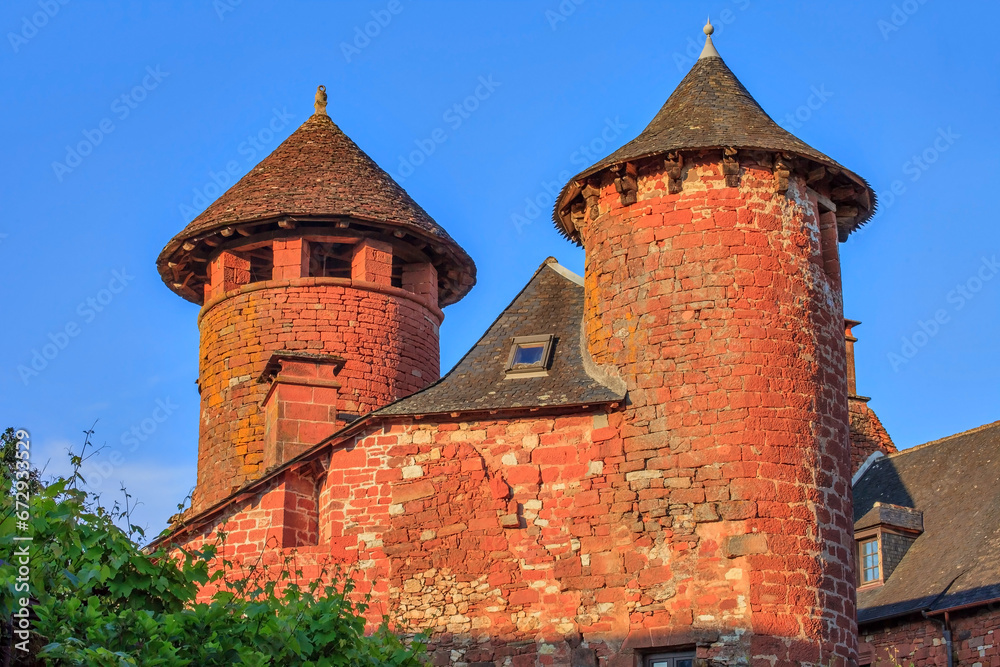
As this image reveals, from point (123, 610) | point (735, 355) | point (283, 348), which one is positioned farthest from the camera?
point (283, 348)

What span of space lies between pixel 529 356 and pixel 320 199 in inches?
230

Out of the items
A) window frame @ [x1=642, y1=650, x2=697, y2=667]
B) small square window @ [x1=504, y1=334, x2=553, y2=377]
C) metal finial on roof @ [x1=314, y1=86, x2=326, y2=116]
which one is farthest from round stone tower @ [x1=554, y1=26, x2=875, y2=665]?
metal finial on roof @ [x1=314, y1=86, x2=326, y2=116]

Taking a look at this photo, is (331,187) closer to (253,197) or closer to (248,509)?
(253,197)

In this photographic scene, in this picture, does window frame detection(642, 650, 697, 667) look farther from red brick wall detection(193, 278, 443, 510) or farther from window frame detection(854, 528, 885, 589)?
window frame detection(854, 528, 885, 589)

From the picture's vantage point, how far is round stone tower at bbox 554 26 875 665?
15.0 metres

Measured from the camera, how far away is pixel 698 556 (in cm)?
1514

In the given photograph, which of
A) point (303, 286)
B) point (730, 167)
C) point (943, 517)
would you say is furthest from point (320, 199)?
point (943, 517)

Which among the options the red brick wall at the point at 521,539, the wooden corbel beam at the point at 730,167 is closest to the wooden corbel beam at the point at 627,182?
the wooden corbel beam at the point at 730,167

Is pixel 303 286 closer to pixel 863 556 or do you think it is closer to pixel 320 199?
pixel 320 199

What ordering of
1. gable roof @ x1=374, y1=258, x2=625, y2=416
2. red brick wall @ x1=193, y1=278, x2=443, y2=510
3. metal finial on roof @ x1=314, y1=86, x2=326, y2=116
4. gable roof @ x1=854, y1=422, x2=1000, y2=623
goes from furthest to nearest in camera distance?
1. metal finial on roof @ x1=314, y1=86, x2=326, y2=116
2. red brick wall @ x1=193, y1=278, x2=443, y2=510
3. gable roof @ x1=854, y1=422, x2=1000, y2=623
4. gable roof @ x1=374, y1=258, x2=625, y2=416

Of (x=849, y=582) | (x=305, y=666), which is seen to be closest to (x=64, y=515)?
(x=305, y=666)

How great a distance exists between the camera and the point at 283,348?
2177cm

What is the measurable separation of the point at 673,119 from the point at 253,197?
7558 mm

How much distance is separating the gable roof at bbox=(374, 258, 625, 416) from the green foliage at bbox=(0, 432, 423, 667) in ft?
18.0
